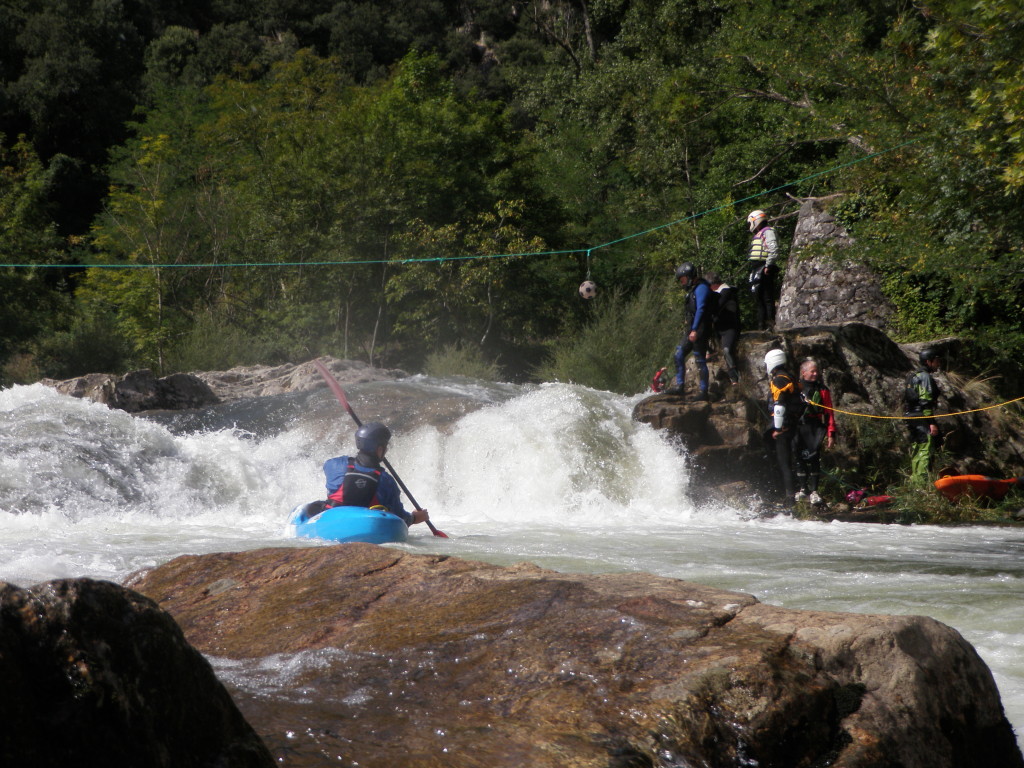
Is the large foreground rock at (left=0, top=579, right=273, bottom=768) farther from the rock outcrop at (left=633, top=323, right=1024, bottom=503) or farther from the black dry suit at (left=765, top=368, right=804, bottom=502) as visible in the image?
the rock outcrop at (left=633, top=323, right=1024, bottom=503)

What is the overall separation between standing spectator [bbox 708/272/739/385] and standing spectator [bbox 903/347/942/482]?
203cm

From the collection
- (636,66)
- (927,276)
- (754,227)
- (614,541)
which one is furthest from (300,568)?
(636,66)

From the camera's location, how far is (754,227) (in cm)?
1223

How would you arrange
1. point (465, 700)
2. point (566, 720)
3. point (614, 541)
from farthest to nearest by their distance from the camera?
1. point (614, 541)
2. point (465, 700)
3. point (566, 720)

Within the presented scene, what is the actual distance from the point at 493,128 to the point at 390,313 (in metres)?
5.39

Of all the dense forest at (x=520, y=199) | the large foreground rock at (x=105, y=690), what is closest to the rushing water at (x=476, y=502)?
the dense forest at (x=520, y=199)

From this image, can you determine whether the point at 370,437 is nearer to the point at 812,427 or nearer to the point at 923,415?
the point at 812,427

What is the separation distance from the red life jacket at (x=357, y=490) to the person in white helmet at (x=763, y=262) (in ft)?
22.5

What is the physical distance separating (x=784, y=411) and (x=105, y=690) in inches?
374

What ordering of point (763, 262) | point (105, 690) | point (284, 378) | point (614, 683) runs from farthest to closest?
point (284, 378)
point (763, 262)
point (614, 683)
point (105, 690)

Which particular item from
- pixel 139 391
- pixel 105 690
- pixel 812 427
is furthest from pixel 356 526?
pixel 139 391

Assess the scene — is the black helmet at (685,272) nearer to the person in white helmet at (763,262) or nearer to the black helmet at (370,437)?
the person in white helmet at (763,262)

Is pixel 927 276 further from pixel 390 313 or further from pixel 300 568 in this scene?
pixel 300 568

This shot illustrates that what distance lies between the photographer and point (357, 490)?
22.6 ft
